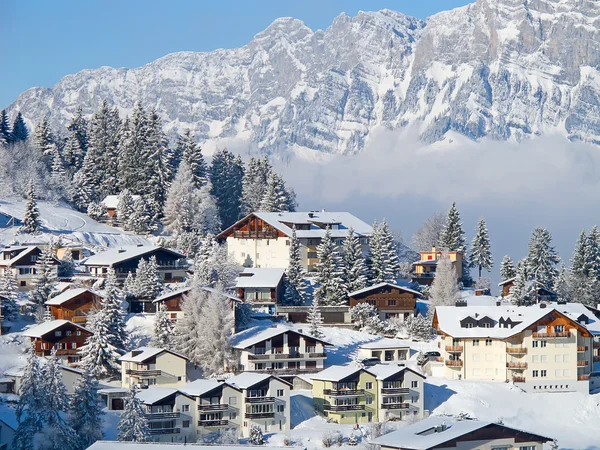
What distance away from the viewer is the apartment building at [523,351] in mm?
111688

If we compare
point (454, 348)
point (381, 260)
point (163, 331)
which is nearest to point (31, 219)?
point (163, 331)

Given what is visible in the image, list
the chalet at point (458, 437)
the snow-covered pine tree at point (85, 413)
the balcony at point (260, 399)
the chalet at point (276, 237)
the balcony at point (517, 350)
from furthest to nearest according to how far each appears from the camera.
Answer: the chalet at point (276, 237) → the balcony at point (517, 350) → the balcony at point (260, 399) → the snow-covered pine tree at point (85, 413) → the chalet at point (458, 437)

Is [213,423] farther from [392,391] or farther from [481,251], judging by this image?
[481,251]

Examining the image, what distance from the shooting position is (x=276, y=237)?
460 ft

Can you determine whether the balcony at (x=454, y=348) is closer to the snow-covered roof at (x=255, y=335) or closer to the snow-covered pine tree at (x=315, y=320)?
the snow-covered roof at (x=255, y=335)

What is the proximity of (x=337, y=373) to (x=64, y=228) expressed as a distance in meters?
50.5

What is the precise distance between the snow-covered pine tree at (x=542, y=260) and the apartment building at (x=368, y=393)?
121 feet

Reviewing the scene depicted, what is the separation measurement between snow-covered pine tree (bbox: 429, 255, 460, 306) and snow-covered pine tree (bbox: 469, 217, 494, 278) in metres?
20.6

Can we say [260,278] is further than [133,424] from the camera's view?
Yes

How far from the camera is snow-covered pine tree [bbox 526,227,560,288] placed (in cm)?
13775

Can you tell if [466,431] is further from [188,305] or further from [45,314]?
[45,314]

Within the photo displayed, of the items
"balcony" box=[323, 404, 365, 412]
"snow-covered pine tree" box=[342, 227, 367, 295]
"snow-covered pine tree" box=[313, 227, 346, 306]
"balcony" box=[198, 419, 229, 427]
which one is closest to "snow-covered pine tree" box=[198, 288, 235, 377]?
"balcony" box=[323, 404, 365, 412]

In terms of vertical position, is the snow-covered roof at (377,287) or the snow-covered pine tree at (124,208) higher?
the snow-covered pine tree at (124,208)

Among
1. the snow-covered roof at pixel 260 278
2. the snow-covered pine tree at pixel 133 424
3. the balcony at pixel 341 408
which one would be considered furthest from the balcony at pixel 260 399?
the snow-covered roof at pixel 260 278
